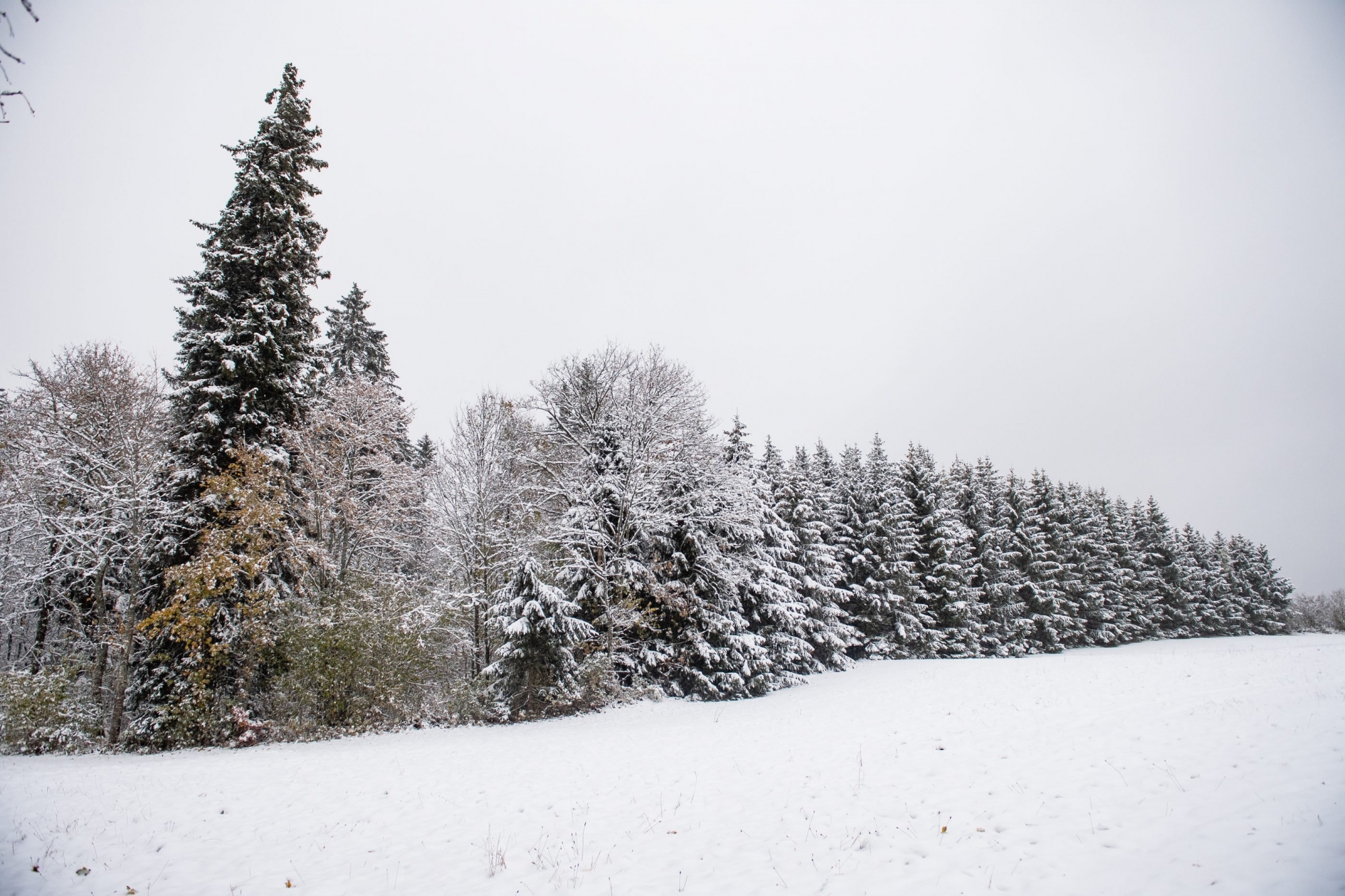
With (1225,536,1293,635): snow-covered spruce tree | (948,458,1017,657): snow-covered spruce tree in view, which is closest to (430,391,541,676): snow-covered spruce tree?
(948,458,1017,657): snow-covered spruce tree

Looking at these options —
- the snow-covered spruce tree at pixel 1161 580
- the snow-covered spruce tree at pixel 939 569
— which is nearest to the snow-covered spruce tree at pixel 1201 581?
the snow-covered spruce tree at pixel 1161 580

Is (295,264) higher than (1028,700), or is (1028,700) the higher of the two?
(295,264)

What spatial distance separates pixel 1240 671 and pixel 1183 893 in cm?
1359

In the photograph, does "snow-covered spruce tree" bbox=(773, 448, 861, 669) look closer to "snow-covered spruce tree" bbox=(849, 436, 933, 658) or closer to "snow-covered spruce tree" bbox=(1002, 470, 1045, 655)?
"snow-covered spruce tree" bbox=(849, 436, 933, 658)

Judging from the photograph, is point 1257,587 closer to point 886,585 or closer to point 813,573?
point 886,585

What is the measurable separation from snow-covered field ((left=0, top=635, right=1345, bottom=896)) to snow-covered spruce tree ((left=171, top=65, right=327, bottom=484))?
8.40 metres

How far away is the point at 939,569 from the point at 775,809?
2807 cm

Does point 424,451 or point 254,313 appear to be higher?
point 424,451

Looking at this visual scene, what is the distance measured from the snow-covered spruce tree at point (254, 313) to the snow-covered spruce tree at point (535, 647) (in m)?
8.16

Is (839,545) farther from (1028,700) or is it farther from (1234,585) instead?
(1234,585)

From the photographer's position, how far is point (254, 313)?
52.4ft

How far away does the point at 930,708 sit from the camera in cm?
1327

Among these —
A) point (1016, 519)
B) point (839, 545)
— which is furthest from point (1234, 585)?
point (839, 545)

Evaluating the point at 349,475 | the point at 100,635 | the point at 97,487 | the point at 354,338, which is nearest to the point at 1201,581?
the point at 349,475
